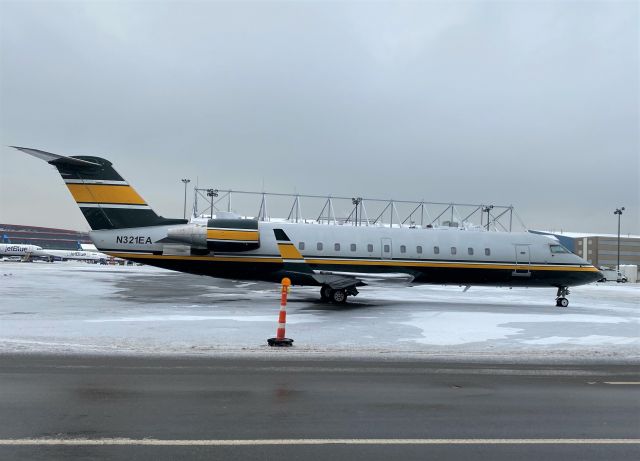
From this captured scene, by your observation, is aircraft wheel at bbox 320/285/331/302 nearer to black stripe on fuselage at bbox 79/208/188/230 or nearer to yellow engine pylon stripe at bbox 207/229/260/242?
yellow engine pylon stripe at bbox 207/229/260/242

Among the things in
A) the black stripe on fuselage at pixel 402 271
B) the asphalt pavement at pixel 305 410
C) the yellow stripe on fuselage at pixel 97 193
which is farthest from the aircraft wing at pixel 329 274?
the asphalt pavement at pixel 305 410

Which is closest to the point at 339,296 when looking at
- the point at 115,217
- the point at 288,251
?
the point at 288,251

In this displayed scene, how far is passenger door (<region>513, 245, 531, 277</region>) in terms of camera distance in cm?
2131

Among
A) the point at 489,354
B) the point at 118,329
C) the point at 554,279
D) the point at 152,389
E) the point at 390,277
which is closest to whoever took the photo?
the point at 152,389

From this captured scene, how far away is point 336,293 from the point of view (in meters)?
18.9

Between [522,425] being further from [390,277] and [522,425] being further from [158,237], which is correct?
[158,237]

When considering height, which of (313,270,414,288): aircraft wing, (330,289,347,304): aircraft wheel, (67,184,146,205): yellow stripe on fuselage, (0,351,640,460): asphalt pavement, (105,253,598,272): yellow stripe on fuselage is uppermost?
(67,184,146,205): yellow stripe on fuselage

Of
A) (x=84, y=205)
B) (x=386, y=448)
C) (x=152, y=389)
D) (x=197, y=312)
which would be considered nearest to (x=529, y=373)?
(x=386, y=448)

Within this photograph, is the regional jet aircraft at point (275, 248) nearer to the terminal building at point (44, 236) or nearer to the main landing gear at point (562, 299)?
the main landing gear at point (562, 299)

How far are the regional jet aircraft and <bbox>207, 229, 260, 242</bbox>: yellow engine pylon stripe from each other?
4cm

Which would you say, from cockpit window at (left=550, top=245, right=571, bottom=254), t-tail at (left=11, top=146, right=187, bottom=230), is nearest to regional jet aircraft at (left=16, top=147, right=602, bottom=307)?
t-tail at (left=11, top=146, right=187, bottom=230)

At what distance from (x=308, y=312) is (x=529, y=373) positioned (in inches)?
358

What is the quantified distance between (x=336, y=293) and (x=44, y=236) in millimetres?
183877

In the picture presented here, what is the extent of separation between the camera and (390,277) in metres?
A: 19.3
